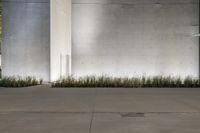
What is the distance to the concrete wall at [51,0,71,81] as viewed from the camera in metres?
18.0

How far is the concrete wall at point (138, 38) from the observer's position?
2023cm

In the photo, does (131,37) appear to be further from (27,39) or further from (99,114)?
(99,114)

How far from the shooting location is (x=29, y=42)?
57.7 ft

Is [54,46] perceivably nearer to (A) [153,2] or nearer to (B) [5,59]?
(B) [5,59]

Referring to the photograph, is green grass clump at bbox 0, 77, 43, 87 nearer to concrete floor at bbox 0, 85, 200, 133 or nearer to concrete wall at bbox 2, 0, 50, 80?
concrete wall at bbox 2, 0, 50, 80

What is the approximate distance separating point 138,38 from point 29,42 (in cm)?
688

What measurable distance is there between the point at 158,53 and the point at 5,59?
30.4 ft

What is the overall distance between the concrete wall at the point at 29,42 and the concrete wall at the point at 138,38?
3195mm

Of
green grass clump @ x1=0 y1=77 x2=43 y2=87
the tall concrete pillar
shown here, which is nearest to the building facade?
the tall concrete pillar

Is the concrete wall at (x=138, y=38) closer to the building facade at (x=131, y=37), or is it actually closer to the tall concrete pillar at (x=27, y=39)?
the building facade at (x=131, y=37)

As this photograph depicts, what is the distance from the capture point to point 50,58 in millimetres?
17609

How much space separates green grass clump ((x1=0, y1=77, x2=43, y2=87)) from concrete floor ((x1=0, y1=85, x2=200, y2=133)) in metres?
4.33

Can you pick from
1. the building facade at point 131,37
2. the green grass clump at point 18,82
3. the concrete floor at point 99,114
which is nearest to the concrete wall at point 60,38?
the building facade at point 131,37

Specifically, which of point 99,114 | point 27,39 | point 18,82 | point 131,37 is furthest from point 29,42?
point 99,114
